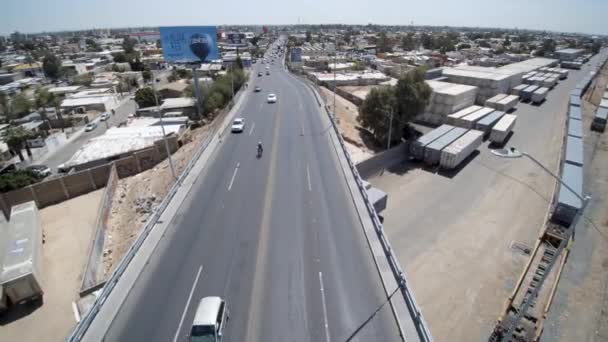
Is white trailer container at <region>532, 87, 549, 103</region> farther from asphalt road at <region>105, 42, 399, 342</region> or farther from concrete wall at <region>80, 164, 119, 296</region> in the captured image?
concrete wall at <region>80, 164, 119, 296</region>

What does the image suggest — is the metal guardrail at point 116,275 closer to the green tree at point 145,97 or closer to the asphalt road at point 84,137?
the asphalt road at point 84,137

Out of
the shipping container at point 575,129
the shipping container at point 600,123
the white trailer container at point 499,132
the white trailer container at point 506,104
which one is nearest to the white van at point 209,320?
the white trailer container at point 499,132

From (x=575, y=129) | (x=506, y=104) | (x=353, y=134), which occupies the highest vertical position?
(x=506, y=104)

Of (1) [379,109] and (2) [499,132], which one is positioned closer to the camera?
(1) [379,109]

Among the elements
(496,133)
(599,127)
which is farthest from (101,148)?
(599,127)

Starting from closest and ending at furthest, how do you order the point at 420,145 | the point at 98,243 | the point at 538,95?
the point at 98,243 < the point at 420,145 < the point at 538,95

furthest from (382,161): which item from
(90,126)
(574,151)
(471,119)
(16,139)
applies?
(90,126)

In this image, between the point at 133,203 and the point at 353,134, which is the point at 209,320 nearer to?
the point at 133,203

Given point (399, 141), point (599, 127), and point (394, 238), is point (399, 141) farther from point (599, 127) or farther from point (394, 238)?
point (599, 127)
